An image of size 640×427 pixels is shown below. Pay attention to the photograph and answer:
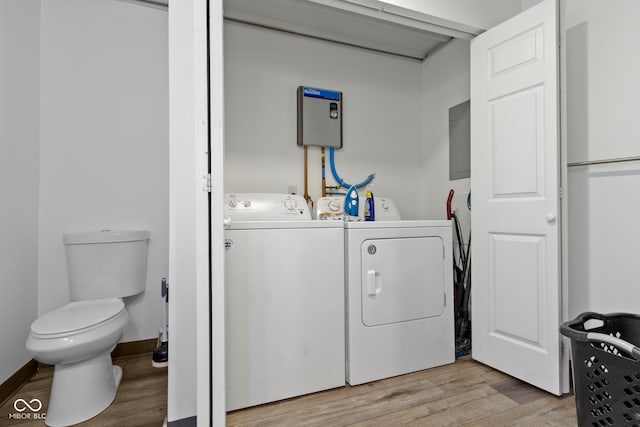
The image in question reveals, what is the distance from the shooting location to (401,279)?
6.33 ft

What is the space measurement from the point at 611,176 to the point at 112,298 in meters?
2.89

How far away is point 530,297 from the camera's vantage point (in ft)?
5.81

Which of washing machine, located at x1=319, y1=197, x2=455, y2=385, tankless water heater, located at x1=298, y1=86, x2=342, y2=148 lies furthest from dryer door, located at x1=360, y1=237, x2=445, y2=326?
tankless water heater, located at x1=298, y1=86, x2=342, y2=148

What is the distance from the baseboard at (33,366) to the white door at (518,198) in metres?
2.20

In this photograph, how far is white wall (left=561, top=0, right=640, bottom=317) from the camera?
1.61 meters

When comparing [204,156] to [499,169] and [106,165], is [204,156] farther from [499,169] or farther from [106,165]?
[499,169]

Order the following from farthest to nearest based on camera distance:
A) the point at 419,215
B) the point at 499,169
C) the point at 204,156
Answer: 1. the point at 419,215
2. the point at 499,169
3. the point at 204,156

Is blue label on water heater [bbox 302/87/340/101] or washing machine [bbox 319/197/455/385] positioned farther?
blue label on water heater [bbox 302/87/340/101]

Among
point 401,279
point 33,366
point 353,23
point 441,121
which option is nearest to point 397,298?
point 401,279

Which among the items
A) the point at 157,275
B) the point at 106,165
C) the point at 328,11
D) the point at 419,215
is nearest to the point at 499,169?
the point at 419,215

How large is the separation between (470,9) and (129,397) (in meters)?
2.96

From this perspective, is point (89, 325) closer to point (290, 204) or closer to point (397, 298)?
point (290, 204)

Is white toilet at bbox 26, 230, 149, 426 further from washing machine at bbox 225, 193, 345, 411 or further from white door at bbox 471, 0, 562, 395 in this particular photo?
white door at bbox 471, 0, 562, 395

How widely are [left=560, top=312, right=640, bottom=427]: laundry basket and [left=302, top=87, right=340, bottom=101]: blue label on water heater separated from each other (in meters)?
2.11
